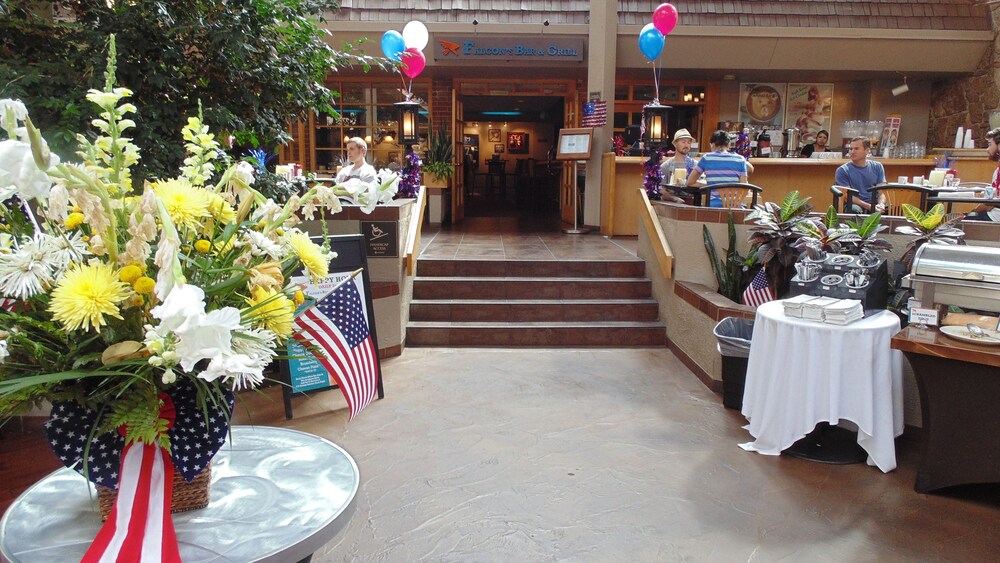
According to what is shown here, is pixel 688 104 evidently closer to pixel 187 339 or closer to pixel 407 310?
pixel 407 310

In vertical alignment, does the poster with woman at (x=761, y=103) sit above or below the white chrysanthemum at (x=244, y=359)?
above

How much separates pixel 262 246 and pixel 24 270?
417mm

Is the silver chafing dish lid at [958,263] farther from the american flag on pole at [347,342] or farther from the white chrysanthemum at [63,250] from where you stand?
the white chrysanthemum at [63,250]

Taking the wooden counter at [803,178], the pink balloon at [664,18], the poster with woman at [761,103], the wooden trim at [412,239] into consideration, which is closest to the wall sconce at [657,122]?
the pink balloon at [664,18]

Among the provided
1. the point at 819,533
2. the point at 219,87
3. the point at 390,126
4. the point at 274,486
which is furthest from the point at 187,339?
the point at 390,126

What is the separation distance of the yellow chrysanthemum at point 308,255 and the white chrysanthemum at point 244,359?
0.21 metres

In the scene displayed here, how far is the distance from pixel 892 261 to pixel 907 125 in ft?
28.5

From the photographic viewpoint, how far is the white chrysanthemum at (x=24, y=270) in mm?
1247

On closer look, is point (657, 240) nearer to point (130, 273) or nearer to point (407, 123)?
point (407, 123)

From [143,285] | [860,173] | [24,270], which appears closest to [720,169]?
[860,173]

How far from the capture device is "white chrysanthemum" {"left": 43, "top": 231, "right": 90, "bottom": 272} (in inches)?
51.2

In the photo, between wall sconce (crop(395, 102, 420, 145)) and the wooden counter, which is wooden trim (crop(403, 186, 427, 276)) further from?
the wooden counter

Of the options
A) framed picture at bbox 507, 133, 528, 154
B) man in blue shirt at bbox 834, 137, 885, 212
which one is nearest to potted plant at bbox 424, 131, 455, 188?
man in blue shirt at bbox 834, 137, 885, 212

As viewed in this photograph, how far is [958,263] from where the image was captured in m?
3.30
